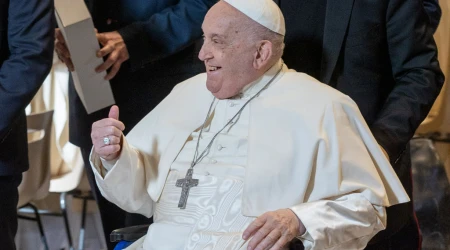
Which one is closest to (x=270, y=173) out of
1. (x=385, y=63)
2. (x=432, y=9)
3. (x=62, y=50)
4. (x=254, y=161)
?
(x=254, y=161)

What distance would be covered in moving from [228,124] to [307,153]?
11.7 inches

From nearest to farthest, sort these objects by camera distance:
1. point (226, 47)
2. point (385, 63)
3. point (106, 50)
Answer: point (226, 47), point (385, 63), point (106, 50)

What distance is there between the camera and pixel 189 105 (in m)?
2.77

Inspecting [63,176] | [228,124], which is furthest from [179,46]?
[63,176]

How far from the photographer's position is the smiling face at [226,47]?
2.49 m

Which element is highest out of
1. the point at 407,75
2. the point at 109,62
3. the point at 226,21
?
the point at 226,21

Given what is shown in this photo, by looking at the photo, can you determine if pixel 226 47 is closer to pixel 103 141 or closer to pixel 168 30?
pixel 103 141

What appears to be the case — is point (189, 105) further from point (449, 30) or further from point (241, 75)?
point (449, 30)

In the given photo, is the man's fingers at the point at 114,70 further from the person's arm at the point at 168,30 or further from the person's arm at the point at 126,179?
the person's arm at the point at 126,179

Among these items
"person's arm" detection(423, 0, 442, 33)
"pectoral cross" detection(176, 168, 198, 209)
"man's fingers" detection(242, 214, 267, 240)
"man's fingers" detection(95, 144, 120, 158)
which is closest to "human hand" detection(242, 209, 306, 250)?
"man's fingers" detection(242, 214, 267, 240)

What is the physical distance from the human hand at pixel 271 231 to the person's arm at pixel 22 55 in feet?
3.27

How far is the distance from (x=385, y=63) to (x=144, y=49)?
37.2 inches

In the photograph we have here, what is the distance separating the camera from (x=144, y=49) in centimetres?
323

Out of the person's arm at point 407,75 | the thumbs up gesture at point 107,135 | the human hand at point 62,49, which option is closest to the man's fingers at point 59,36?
the human hand at point 62,49
